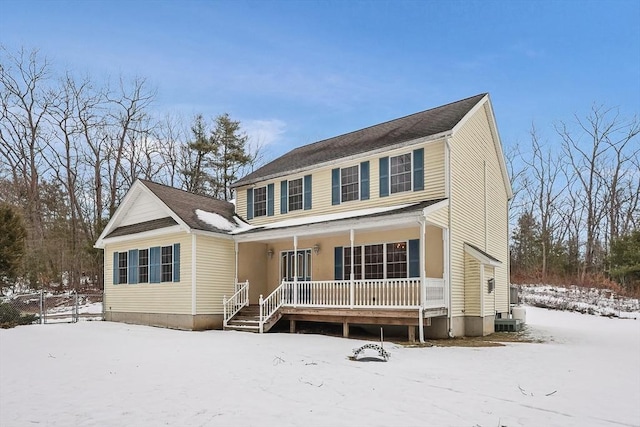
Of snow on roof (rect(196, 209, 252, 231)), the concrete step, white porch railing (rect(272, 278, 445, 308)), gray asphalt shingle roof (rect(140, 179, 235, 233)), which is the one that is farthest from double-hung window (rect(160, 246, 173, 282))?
white porch railing (rect(272, 278, 445, 308))

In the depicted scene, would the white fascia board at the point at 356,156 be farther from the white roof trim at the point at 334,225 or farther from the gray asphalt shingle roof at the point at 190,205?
the white roof trim at the point at 334,225

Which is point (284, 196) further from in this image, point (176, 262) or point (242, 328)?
point (242, 328)

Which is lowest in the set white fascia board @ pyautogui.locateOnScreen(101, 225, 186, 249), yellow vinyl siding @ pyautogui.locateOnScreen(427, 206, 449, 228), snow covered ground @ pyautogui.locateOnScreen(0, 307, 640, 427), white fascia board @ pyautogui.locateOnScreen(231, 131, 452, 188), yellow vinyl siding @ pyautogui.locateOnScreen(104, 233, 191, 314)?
snow covered ground @ pyautogui.locateOnScreen(0, 307, 640, 427)

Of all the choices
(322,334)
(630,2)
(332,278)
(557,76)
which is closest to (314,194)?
(332,278)

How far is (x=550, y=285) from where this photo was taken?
1102 inches

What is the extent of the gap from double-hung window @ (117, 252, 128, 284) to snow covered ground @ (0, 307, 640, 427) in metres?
5.79

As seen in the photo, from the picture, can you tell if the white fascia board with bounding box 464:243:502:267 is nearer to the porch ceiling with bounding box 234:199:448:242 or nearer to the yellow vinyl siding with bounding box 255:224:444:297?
the yellow vinyl siding with bounding box 255:224:444:297

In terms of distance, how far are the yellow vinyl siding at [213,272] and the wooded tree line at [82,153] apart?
1736cm

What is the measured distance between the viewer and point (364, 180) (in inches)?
634

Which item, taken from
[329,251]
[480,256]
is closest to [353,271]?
[329,251]

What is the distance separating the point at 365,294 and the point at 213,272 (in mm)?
5647

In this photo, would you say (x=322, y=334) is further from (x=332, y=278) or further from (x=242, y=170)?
(x=242, y=170)

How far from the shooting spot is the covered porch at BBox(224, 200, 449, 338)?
1320 cm

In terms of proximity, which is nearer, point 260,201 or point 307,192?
point 307,192
